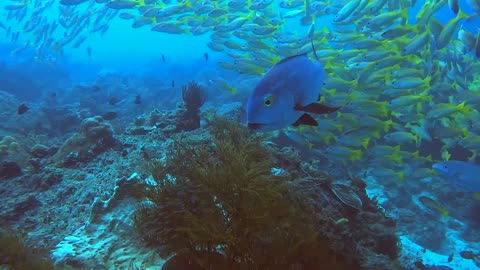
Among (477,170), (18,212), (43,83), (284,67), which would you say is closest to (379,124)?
(477,170)

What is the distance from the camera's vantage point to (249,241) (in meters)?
3.04

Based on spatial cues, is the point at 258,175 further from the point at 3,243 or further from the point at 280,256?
the point at 3,243

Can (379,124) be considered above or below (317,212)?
below

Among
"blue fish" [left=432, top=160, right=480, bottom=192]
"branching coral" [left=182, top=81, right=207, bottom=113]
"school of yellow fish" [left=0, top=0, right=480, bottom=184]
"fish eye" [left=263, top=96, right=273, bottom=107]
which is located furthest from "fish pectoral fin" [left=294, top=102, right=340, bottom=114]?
"branching coral" [left=182, top=81, right=207, bottom=113]

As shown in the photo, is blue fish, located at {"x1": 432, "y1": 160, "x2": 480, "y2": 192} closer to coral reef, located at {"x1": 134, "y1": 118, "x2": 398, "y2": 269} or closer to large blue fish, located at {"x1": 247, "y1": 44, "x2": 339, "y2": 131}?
coral reef, located at {"x1": 134, "y1": 118, "x2": 398, "y2": 269}

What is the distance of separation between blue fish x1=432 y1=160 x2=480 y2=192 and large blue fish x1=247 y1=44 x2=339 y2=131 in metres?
5.38

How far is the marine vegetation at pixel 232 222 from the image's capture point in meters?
3.02

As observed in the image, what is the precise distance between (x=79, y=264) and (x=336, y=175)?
7744 mm

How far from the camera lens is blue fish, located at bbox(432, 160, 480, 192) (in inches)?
248

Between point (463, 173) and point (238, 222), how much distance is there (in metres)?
5.33

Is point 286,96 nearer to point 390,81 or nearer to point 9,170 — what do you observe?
point 9,170

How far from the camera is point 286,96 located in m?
2.26


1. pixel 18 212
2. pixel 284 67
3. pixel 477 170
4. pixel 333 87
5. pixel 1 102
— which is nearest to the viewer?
pixel 284 67

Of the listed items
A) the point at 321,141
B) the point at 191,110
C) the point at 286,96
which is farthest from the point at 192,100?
the point at 286,96
